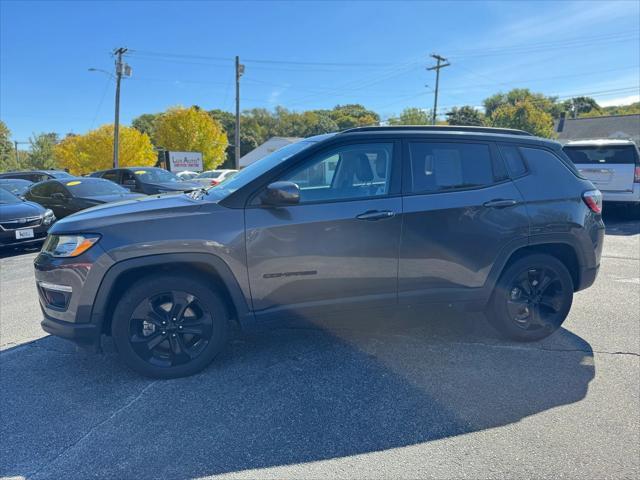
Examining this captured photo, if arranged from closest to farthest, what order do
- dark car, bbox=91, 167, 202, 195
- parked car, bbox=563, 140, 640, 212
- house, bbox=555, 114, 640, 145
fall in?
parked car, bbox=563, 140, 640, 212 → dark car, bbox=91, 167, 202, 195 → house, bbox=555, 114, 640, 145

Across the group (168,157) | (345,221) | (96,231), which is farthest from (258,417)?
(168,157)

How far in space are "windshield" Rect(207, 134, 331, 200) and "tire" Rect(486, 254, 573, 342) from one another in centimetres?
204

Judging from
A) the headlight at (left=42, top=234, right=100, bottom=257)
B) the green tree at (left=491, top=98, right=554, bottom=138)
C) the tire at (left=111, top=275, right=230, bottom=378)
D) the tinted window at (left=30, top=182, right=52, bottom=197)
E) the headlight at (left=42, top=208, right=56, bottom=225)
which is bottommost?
the tire at (left=111, top=275, right=230, bottom=378)

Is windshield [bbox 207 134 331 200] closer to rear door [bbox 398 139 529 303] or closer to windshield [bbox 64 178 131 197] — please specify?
rear door [bbox 398 139 529 303]

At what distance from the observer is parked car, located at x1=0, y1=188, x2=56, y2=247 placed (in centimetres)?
754

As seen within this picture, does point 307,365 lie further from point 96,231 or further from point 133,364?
point 96,231

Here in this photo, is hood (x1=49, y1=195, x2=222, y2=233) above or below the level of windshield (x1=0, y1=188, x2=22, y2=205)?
above

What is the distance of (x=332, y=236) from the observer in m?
3.01

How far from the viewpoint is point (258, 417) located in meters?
2.64

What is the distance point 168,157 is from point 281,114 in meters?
57.6

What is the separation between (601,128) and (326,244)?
179 ft

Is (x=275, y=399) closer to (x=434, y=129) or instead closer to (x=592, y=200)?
(x=434, y=129)

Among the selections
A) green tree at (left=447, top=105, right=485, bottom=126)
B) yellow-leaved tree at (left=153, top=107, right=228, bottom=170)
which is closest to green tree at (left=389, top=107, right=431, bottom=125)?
green tree at (left=447, top=105, right=485, bottom=126)

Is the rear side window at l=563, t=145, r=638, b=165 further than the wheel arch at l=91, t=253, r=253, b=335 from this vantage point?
Yes
